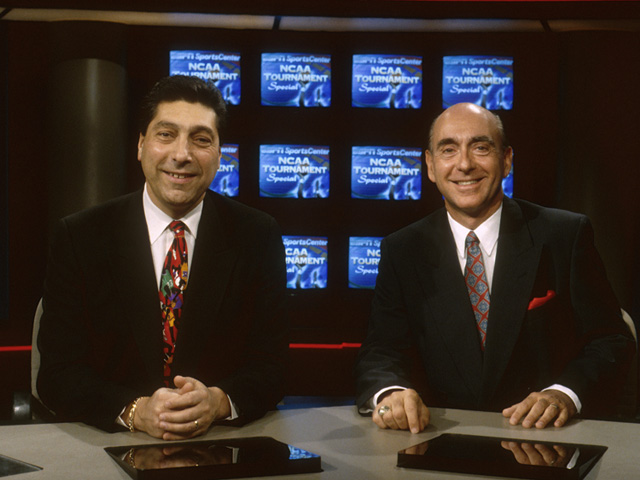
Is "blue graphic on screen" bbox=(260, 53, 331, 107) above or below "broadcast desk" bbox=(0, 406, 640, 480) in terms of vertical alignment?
above

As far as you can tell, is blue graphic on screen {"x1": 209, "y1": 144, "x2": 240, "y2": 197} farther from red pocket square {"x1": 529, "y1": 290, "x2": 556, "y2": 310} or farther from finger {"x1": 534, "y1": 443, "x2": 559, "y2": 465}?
finger {"x1": 534, "y1": 443, "x2": 559, "y2": 465}

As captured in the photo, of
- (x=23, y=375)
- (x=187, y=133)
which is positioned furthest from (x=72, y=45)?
(x=187, y=133)

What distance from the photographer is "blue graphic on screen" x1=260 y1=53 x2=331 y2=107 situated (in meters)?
4.44

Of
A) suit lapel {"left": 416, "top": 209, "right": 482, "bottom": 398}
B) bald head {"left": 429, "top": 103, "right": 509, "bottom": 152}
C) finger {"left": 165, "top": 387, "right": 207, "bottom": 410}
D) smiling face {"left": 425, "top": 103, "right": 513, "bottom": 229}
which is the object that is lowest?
finger {"left": 165, "top": 387, "right": 207, "bottom": 410}

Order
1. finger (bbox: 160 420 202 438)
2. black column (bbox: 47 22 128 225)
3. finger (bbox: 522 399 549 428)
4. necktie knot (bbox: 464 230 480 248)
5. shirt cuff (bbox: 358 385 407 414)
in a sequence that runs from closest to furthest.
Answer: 1. finger (bbox: 160 420 202 438)
2. finger (bbox: 522 399 549 428)
3. shirt cuff (bbox: 358 385 407 414)
4. necktie knot (bbox: 464 230 480 248)
5. black column (bbox: 47 22 128 225)

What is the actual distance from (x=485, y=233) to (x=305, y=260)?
8.05ft

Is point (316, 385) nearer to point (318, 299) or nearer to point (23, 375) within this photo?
point (318, 299)

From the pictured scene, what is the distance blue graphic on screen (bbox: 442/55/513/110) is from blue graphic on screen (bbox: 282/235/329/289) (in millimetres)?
1195

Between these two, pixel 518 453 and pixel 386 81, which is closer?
pixel 518 453

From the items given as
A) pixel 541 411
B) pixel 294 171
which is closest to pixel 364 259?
pixel 294 171

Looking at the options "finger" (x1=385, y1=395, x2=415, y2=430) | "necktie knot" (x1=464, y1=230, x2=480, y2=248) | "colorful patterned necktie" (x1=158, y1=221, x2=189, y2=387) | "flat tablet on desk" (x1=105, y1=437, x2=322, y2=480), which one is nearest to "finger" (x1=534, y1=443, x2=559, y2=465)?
"finger" (x1=385, y1=395, x2=415, y2=430)

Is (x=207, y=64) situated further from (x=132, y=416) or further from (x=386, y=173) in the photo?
(x=132, y=416)

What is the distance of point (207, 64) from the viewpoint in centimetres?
439

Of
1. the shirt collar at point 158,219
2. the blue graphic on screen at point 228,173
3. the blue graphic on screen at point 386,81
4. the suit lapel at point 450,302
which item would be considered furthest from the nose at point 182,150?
the blue graphic on screen at point 386,81
